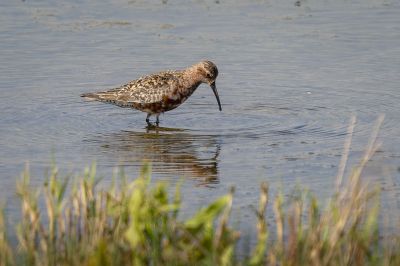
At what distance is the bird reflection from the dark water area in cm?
2

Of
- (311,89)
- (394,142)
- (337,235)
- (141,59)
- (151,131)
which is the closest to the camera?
(337,235)

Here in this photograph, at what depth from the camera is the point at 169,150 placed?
1109 centimetres

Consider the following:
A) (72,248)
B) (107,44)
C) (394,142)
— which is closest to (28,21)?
(107,44)

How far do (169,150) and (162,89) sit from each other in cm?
201

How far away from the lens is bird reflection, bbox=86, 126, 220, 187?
10.0 meters

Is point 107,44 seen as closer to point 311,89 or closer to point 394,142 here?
point 311,89

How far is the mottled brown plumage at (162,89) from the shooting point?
12734mm

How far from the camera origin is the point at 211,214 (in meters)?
5.78

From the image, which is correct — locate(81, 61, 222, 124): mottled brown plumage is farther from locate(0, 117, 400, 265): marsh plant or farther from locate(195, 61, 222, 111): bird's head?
locate(0, 117, 400, 265): marsh plant

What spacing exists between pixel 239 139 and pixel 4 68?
427 centimetres

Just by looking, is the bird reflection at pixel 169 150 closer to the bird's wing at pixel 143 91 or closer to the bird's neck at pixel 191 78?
the bird's wing at pixel 143 91

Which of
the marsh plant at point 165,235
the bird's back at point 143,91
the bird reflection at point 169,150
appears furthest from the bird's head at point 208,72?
the marsh plant at point 165,235

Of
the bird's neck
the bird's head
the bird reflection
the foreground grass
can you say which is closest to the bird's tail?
the bird reflection

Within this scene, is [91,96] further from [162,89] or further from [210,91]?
[210,91]
